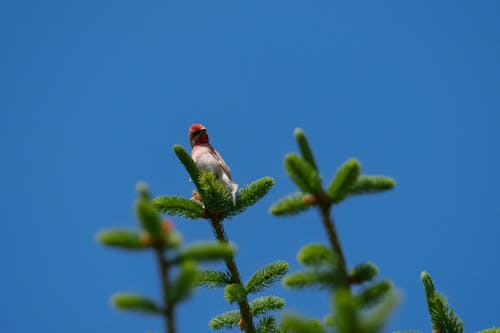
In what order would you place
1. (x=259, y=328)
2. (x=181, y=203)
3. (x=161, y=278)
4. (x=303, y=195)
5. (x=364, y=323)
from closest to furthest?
(x=364, y=323)
(x=161, y=278)
(x=303, y=195)
(x=259, y=328)
(x=181, y=203)

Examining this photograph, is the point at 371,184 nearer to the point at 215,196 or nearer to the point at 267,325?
the point at 267,325

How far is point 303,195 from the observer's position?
321cm

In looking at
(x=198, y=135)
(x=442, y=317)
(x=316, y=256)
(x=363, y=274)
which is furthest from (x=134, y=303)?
(x=198, y=135)

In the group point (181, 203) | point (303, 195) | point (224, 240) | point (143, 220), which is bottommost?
point (143, 220)

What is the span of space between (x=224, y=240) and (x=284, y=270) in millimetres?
788

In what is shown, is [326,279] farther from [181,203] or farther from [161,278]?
[181,203]

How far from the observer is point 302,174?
3.12 metres

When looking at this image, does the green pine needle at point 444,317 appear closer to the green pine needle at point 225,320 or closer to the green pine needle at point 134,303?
the green pine needle at point 225,320

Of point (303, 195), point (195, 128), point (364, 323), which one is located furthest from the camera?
point (195, 128)

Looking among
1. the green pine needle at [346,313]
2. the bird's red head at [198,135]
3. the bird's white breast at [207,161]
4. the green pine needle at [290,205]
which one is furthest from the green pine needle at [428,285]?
the bird's red head at [198,135]

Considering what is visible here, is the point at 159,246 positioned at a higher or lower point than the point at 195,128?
lower

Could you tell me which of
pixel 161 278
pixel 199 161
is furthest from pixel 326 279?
pixel 199 161

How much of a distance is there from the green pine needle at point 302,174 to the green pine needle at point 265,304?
6.69ft

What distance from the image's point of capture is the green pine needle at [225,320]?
487 cm
